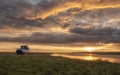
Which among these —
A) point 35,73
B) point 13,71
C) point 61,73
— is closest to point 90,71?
point 61,73

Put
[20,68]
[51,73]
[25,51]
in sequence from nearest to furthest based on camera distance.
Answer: [51,73] → [20,68] → [25,51]

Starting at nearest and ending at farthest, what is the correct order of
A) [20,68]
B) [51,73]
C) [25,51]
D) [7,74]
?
[7,74] < [51,73] < [20,68] < [25,51]

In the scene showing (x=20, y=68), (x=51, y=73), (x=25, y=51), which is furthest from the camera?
(x=25, y=51)

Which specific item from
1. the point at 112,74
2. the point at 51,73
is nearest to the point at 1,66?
the point at 51,73

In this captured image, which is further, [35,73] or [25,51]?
[25,51]

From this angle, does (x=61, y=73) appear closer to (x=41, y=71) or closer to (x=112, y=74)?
(x=41, y=71)

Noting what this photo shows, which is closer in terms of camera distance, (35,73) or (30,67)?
(35,73)

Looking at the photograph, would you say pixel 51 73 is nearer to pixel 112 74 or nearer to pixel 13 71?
pixel 13 71

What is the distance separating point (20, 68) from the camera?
40.2 meters

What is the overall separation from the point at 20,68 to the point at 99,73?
9.50 meters

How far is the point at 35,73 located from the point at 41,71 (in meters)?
1.96

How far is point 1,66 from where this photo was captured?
132ft

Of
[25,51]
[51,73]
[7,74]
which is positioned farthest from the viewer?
[25,51]

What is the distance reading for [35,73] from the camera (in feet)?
122
